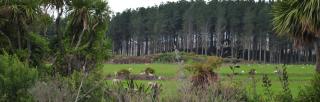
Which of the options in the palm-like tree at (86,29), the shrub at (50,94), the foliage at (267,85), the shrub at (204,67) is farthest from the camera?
the palm-like tree at (86,29)

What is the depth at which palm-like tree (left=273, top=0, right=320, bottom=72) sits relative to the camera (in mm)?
18719

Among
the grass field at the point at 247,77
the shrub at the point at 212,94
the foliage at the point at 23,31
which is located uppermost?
the foliage at the point at 23,31

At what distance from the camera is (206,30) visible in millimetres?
119250

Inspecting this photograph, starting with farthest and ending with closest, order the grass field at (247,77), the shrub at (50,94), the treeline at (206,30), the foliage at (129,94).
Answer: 1. the treeline at (206,30)
2. the grass field at (247,77)
3. the shrub at (50,94)
4. the foliage at (129,94)

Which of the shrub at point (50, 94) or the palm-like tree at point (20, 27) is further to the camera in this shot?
the palm-like tree at point (20, 27)

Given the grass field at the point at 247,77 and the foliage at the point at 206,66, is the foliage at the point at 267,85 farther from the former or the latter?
the foliage at the point at 206,66

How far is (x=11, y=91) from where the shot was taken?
35.3ft

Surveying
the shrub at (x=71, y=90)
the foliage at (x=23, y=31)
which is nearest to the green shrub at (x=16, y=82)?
the shrub at (x=71, y=90)

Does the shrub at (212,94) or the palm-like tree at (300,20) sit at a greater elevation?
the palm-like tree at (300,20)

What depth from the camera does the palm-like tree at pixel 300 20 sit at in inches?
737

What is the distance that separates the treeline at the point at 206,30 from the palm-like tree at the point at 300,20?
3466 inches

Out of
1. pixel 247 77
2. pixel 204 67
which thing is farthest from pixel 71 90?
pixel 204 67

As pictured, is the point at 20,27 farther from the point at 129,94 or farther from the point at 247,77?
the point at 129,94

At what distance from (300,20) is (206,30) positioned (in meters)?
Answer: 100
